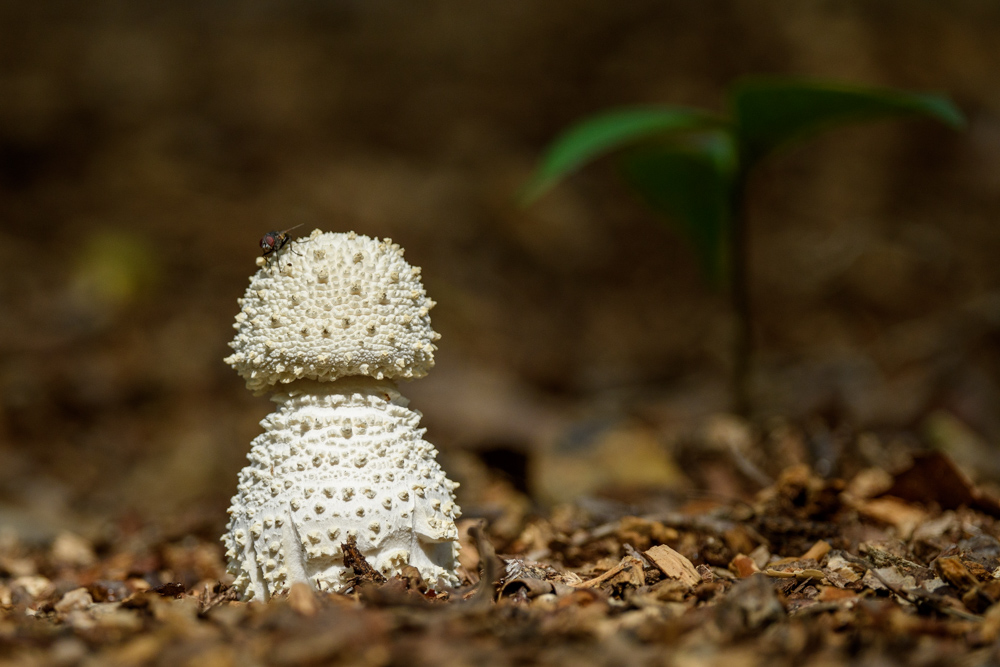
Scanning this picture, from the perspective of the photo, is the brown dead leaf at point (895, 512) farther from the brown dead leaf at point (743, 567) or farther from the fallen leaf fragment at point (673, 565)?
the fallen leaf fragment at point (673, 565)

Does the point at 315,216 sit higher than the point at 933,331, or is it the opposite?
the point at 315,216

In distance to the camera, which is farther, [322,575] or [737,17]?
[737,17]

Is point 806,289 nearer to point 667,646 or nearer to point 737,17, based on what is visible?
point 737,17

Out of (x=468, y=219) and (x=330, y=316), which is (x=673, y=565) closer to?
(x=330, y=316)

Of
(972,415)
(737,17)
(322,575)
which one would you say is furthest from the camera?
(737,17)

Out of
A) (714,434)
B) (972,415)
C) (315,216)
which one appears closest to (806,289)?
(972,415)
